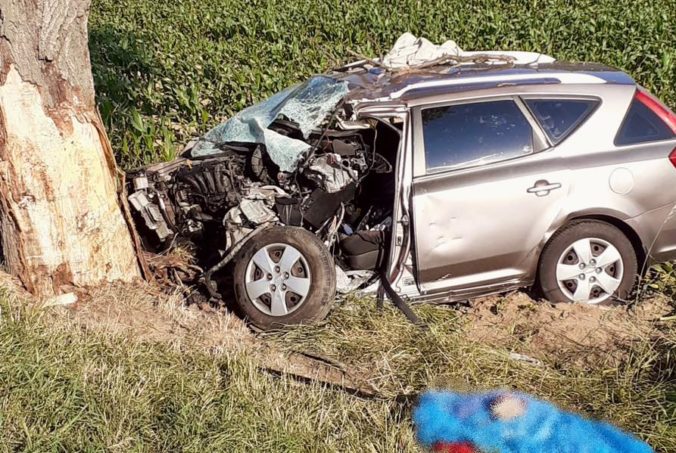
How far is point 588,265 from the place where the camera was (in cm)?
582

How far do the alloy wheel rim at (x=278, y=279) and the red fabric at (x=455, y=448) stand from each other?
1.68 metres

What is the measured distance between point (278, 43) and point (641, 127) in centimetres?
730

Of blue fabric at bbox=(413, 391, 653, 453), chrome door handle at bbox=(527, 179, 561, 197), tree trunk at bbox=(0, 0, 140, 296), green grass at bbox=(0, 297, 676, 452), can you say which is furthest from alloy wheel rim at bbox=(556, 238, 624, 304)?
tree trunk at bbox=(0, 0, 140, 296)

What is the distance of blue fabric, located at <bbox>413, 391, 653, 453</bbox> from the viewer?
429 cm

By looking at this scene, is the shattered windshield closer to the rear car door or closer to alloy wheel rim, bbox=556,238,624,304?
the rear car door

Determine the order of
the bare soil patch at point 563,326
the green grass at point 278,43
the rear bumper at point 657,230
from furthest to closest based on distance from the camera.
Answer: the green grass at point 278,43 → the rear bumper at point 657,230 → the bare soil patch at point 563,326

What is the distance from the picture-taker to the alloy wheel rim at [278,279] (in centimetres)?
571

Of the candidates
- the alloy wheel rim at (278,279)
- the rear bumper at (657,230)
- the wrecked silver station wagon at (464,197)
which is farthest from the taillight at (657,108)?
the alloy wheel rim at (278,279)

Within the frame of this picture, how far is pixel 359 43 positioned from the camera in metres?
12.9

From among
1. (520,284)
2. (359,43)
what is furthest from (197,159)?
(359,43)

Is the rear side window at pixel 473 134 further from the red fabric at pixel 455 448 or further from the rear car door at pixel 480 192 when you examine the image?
the red fabric at pixel 455 448

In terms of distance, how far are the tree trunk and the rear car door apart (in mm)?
2354

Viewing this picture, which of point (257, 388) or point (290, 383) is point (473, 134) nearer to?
point (290, 383)

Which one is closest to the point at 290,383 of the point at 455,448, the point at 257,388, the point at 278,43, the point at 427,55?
the point at 257,388
